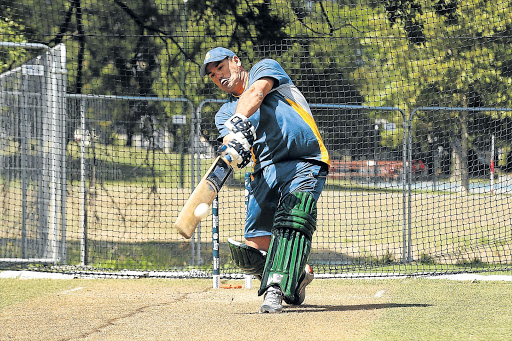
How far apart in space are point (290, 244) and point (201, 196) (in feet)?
2.80

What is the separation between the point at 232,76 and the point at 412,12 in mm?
6245

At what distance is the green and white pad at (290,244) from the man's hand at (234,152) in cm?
63

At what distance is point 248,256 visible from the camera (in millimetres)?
5371

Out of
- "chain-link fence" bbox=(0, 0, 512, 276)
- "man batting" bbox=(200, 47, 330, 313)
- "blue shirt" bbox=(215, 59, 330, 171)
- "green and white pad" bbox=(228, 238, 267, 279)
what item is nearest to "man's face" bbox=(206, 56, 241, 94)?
"man batting" bbox=(200, 47, 330, 313)

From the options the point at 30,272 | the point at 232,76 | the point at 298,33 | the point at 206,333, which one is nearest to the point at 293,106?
the point at 232,76

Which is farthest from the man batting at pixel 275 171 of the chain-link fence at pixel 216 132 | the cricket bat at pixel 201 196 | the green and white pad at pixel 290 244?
the chain-link fence at pixel 216 132

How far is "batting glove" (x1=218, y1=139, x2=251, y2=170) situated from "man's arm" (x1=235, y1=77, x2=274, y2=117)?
261mm

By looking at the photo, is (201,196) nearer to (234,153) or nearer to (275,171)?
(234,153)

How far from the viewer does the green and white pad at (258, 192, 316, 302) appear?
488cm

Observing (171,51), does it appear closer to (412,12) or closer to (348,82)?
(348,82)

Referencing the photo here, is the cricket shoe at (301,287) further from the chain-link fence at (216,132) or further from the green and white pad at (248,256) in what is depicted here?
the chain-link fence at (216,132)

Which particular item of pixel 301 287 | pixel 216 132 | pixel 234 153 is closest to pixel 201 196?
pixel 234 153

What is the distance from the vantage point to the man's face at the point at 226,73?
5196mm

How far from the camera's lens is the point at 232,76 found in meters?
5.25
